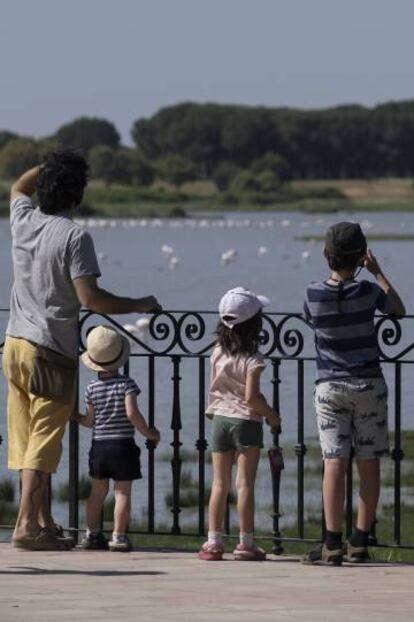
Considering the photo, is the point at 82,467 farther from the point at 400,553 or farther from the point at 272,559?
the point at 272,559

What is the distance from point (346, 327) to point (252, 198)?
168 metres

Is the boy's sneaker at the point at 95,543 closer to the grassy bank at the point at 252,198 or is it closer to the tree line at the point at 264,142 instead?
the grassy bank at the point at 252,198

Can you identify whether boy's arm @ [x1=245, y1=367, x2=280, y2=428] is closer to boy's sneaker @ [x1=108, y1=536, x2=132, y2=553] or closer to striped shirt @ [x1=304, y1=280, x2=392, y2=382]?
striped shirt @ [x1=304, y1=280, x2=392, y2=382]

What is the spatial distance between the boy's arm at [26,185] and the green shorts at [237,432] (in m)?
1.36

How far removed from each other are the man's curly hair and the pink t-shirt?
3.25 feet

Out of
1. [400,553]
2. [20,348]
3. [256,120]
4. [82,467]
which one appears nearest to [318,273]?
[82,467]

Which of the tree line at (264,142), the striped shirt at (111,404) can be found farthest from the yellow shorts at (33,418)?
the tree line at (264,142)

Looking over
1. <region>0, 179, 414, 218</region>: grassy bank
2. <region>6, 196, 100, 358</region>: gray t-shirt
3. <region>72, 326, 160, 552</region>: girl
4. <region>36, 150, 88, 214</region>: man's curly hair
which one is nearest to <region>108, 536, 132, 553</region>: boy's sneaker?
<region>72, 326, 160, 552</region>: girl

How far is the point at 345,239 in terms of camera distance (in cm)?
877

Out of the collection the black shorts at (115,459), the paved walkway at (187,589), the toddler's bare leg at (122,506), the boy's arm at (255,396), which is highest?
the boy's arm at (255,396)

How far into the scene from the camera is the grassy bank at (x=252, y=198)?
165500mm

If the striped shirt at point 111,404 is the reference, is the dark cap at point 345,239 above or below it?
above

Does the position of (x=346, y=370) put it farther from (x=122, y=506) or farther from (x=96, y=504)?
(x=96, y=504)

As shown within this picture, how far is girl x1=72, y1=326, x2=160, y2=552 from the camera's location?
29.9ft
